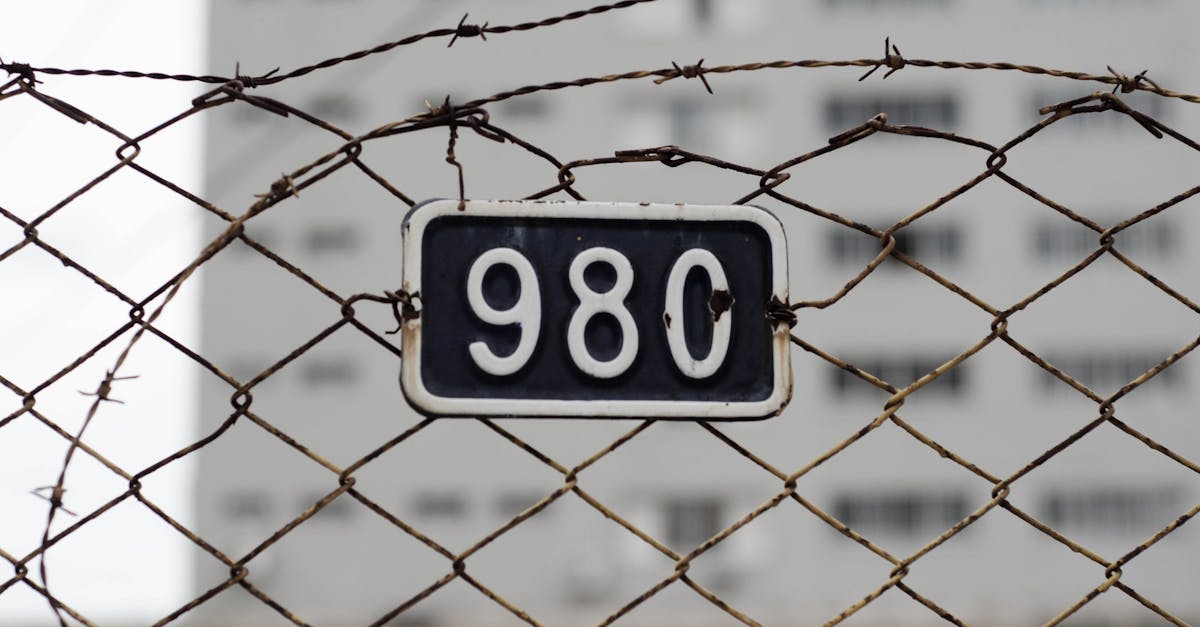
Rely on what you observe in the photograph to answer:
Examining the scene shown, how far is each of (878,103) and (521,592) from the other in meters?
9.51

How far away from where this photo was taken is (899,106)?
1777 cm

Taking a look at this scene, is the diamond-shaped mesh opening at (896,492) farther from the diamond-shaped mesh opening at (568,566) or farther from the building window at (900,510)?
the diamond-shaped mesh opening at (568,566)

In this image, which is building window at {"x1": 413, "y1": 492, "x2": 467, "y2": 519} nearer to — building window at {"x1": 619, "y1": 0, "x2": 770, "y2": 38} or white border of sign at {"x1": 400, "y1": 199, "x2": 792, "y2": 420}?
building window at {"x1": 619, "y1": 0, "x2": 770, "y2": 38}

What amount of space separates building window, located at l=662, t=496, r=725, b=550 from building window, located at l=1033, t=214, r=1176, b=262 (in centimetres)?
635

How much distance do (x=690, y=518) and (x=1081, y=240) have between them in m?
7.23

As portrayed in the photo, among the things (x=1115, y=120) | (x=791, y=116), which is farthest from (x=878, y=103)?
(x=1115, y=120)

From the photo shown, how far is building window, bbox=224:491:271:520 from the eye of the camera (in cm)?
1859

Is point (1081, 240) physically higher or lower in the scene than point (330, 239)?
lower

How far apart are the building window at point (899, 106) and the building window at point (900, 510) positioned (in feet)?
18.5

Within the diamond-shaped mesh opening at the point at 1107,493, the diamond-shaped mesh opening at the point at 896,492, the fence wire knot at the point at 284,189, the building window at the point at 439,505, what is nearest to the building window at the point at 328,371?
the building window at the point at 439,505

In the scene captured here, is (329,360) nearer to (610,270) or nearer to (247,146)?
(247,146)

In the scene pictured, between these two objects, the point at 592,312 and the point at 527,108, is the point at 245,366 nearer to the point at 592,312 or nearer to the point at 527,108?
the point at 527,108

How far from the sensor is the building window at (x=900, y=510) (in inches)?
667

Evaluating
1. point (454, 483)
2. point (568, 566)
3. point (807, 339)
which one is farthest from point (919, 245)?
point (454, 483)
